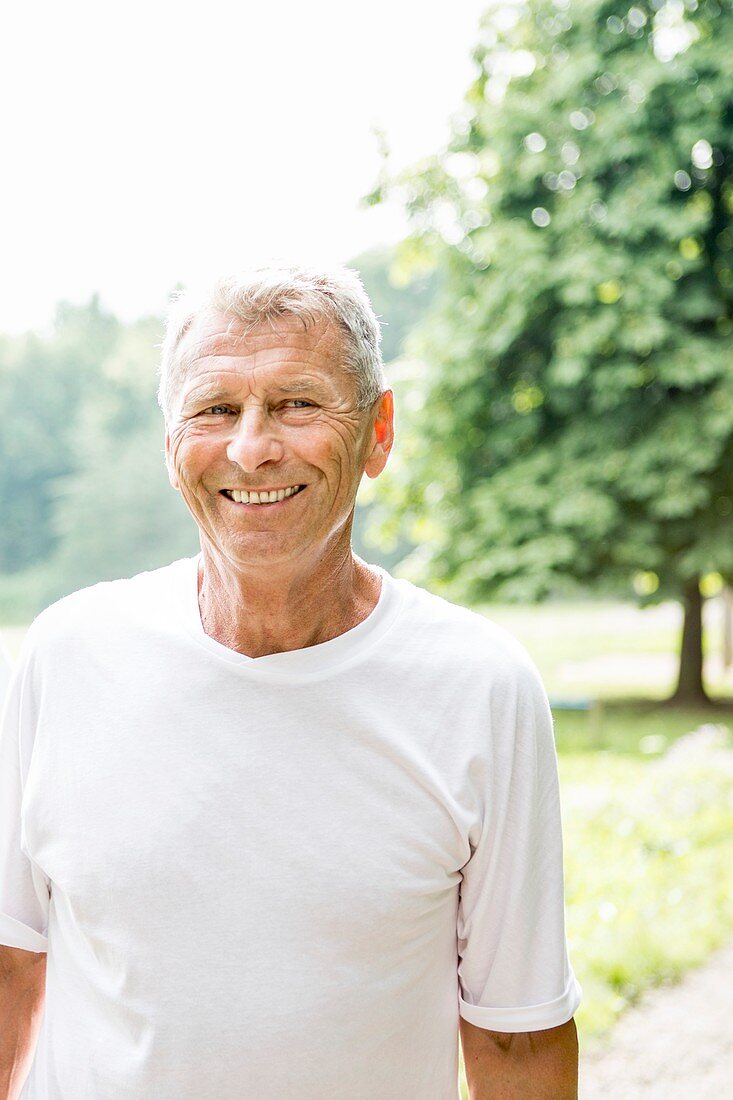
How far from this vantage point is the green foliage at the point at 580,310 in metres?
7.28

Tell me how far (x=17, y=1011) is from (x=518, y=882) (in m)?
0.56

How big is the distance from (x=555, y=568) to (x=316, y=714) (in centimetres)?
704

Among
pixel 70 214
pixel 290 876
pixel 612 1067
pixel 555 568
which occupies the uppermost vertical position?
pixel 70 214

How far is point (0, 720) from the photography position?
1.27 m

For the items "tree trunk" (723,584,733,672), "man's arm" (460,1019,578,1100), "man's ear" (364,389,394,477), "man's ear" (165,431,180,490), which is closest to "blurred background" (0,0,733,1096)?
"tree trunk" (723,584,733,672)

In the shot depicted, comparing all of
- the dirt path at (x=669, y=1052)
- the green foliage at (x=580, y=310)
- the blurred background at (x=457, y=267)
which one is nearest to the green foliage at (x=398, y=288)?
the blurred background at (x=457, y=267)

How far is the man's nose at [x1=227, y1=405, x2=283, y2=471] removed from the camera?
3.45 ft

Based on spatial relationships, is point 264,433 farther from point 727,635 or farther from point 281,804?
point 727,635

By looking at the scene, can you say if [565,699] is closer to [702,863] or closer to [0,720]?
[702,863]

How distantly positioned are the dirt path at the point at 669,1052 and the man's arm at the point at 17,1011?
198cm

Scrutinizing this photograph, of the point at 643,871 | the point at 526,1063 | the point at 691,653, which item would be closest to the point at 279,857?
the point at 526,1063

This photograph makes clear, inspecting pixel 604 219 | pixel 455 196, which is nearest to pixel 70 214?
pixel 455 196

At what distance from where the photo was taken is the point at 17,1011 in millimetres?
1217

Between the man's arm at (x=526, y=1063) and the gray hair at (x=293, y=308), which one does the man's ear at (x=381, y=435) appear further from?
the man's arm at (x=526, y=1063)
